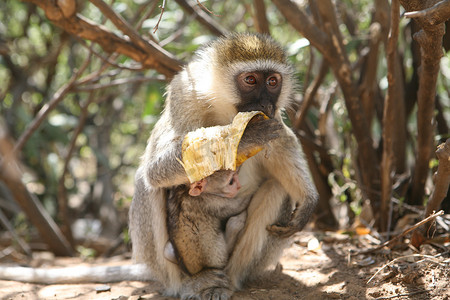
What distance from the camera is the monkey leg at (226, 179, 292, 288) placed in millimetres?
3918

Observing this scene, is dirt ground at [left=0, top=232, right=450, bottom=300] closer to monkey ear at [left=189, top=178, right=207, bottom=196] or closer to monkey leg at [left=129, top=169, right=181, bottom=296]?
monkey leg at [left=129, top=169, right=181, bottom=296]

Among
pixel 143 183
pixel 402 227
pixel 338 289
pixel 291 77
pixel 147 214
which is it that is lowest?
pixel 338 289

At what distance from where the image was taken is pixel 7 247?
6.45 m

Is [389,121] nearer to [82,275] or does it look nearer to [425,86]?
[425,86]

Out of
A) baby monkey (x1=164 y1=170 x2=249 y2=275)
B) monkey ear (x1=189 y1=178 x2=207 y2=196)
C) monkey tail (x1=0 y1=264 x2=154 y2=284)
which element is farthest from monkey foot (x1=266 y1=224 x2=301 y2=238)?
monkey tail (x1=0 y1=264 x2=154 y2=284)

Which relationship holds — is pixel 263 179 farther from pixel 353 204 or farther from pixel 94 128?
pixel 94 128

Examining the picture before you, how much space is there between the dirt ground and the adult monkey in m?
0.25

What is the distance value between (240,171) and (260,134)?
769 mm

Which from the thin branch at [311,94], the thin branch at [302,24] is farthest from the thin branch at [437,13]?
the thin branch at [311,94]

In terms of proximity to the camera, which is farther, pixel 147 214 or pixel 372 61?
pixel 372 61

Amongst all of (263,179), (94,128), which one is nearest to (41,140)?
(94,128)

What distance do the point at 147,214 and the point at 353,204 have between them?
7.52ft

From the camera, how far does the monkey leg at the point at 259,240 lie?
392 centimetres

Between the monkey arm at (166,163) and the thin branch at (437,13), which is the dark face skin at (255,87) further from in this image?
the thin branch at (437,13)
